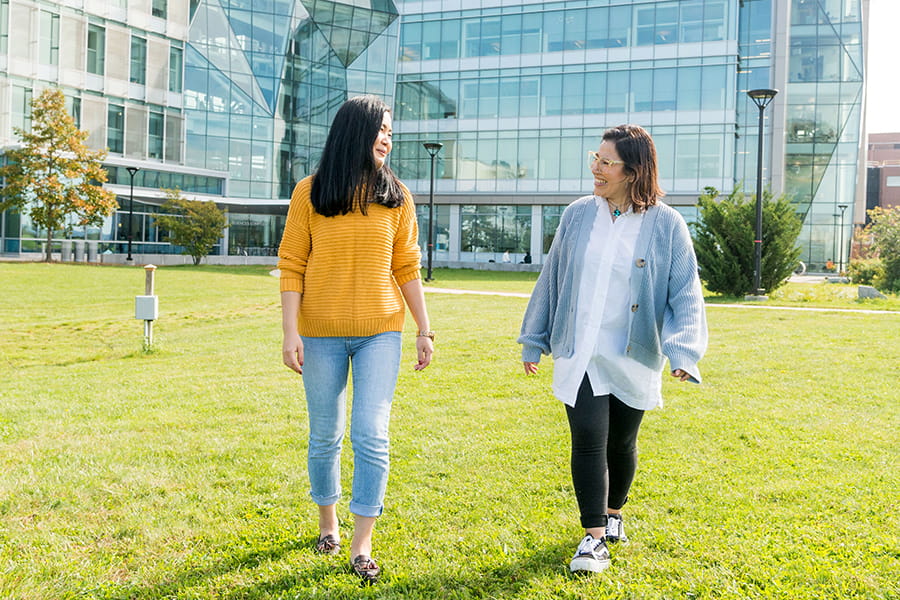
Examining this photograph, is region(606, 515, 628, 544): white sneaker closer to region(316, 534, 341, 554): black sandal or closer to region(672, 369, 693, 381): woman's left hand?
region(672, 369, 693, 381): woman's left hand

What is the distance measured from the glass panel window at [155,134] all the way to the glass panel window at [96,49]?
3.72 meters

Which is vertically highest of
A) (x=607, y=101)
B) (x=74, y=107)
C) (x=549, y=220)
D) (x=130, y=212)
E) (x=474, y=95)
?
(x=474, y=95)

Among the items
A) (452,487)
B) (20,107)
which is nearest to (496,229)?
(20,107)

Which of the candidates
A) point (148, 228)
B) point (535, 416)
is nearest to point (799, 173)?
point (148, 228)

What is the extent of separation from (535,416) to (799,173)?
155 feet

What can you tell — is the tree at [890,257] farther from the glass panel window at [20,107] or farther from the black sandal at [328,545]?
the glass panel window at [20,107]

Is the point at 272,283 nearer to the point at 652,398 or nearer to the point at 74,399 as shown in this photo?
the point at 74,399

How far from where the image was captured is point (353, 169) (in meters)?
3.21

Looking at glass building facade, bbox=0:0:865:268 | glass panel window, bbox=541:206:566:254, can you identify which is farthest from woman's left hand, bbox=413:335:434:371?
glass panel window, bbox=541:206:566:254

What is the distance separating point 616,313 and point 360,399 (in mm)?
1169

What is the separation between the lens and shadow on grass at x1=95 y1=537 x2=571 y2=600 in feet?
10.3

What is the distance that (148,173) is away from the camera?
43.8m

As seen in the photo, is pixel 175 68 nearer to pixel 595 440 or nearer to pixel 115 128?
pixel 115 128

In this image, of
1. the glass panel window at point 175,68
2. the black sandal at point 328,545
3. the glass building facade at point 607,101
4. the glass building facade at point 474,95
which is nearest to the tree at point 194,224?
the glass building facade at point 474,95
